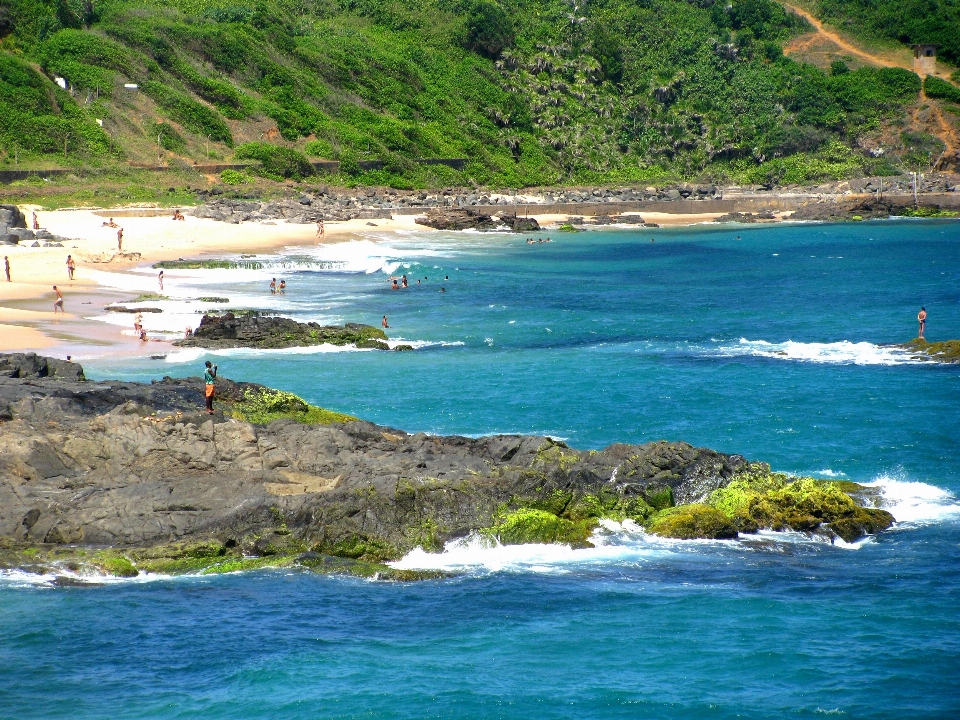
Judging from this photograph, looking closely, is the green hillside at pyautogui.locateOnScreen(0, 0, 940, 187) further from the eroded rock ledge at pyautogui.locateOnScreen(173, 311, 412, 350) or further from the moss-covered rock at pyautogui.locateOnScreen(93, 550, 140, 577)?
the moss-covered rock at pyautogui.locateOnScreen(93, 550, 140, 577)

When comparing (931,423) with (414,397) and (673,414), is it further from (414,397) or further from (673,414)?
(414,397)

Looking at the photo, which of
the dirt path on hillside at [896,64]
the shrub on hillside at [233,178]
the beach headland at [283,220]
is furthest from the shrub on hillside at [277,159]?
the dirt path on hillside at [896,64]

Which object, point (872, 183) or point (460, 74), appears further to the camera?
point (460, 74)

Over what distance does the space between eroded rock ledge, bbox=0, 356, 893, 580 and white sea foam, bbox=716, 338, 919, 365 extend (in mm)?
13930

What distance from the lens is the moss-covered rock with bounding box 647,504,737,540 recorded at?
17.7 m

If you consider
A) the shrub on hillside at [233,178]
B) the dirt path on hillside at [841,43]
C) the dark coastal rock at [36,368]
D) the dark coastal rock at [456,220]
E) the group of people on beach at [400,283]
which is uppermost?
the dirt path on hillside at [841,43]

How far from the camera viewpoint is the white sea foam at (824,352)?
108 feet

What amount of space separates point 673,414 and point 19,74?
6373cm

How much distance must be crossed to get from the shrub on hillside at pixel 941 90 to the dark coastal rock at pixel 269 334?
293 feet

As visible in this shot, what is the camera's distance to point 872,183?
307 ft

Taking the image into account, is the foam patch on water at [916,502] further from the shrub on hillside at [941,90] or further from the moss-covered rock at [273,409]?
the shrub on hillside at [941,90]

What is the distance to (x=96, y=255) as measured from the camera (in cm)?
5019

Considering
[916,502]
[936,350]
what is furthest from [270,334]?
[916,502]

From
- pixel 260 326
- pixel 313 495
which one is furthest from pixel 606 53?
pixel 313 495
